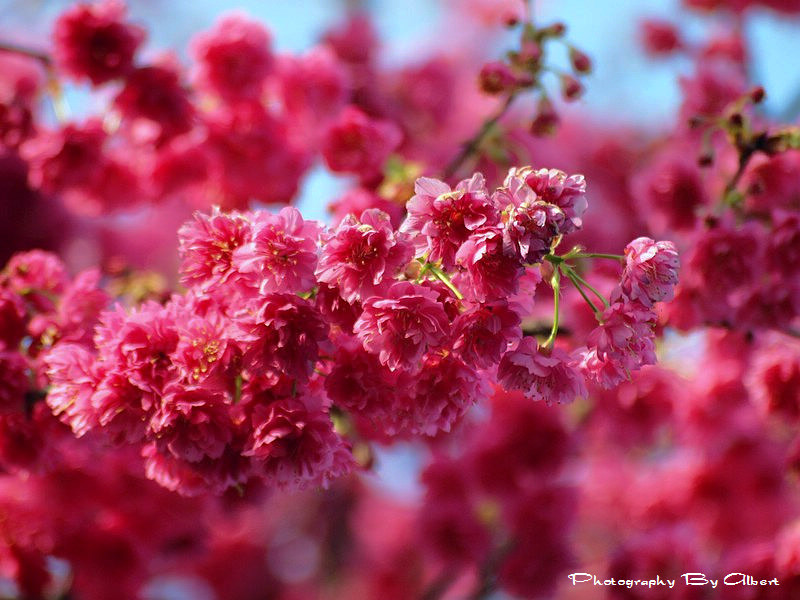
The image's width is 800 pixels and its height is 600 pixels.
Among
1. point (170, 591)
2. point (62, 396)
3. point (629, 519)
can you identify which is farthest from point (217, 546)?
point (62, 396)

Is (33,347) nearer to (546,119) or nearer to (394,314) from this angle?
(394,314)

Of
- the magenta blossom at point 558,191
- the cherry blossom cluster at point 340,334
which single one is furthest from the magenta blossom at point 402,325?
the magenta blossom at point 558,191

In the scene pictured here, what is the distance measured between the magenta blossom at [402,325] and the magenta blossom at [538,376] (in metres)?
0.13

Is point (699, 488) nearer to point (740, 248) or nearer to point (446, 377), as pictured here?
point (740, 248)

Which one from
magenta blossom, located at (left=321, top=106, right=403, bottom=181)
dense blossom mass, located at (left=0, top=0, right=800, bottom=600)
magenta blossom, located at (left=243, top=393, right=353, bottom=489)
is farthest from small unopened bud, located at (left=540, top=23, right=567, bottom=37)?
magenta blossom, located at (left=243, top=393, right=353, bottom=489)

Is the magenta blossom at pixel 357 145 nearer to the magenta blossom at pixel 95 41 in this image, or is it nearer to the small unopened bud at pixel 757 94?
the magenta blossom at pixel 95 41

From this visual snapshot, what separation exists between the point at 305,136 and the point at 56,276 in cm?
126

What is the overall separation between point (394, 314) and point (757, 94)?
1.23m

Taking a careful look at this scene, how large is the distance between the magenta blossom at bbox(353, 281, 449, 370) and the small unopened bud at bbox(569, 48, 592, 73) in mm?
1164

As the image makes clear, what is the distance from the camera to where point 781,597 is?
2609 mm

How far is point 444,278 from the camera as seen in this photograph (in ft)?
4.51

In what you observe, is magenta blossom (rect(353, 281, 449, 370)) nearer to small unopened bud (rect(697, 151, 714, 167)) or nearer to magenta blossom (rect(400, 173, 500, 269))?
magenta blossom (rect(400, 173, 500, 269))

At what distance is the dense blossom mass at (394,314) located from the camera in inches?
53.1

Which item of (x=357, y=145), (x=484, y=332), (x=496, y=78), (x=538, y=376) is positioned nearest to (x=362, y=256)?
(x=484, y=332)
